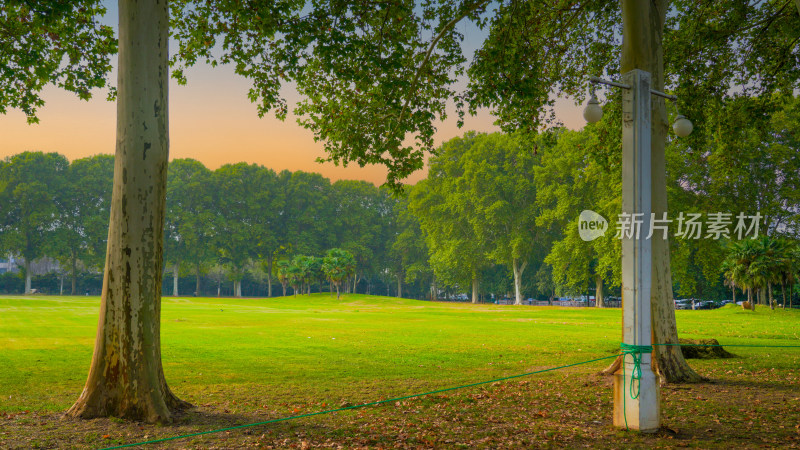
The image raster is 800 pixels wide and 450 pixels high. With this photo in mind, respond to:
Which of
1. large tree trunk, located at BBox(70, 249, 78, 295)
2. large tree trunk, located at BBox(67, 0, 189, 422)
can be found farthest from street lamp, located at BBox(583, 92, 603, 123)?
large tree trunk, located at BBox(70, 249, 78, 295)

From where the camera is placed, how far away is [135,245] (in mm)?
8133

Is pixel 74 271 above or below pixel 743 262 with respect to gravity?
below

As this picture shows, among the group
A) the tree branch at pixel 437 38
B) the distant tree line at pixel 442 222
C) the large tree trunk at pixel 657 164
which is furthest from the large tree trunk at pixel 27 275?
the large tree trunk at pixel 657 164

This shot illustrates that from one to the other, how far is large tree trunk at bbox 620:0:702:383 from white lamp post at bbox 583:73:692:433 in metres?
3.34

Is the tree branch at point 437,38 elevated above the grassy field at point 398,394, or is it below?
above

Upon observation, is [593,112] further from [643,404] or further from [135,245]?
[135,245]

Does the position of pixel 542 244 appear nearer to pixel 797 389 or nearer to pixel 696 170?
pixel 696 170

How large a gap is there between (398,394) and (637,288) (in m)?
5.11

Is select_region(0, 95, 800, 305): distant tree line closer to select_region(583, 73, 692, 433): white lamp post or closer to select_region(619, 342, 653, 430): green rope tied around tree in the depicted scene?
select_region(583, 73, 692, 433): white lamp post

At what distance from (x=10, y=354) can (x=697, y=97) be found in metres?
21.1

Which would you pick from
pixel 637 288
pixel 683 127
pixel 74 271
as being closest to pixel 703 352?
pixel 683 127

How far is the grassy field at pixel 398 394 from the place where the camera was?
734 cm

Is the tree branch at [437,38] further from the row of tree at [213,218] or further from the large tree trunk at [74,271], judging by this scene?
the large tree trunk at [74,271]

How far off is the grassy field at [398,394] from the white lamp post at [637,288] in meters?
0.34
